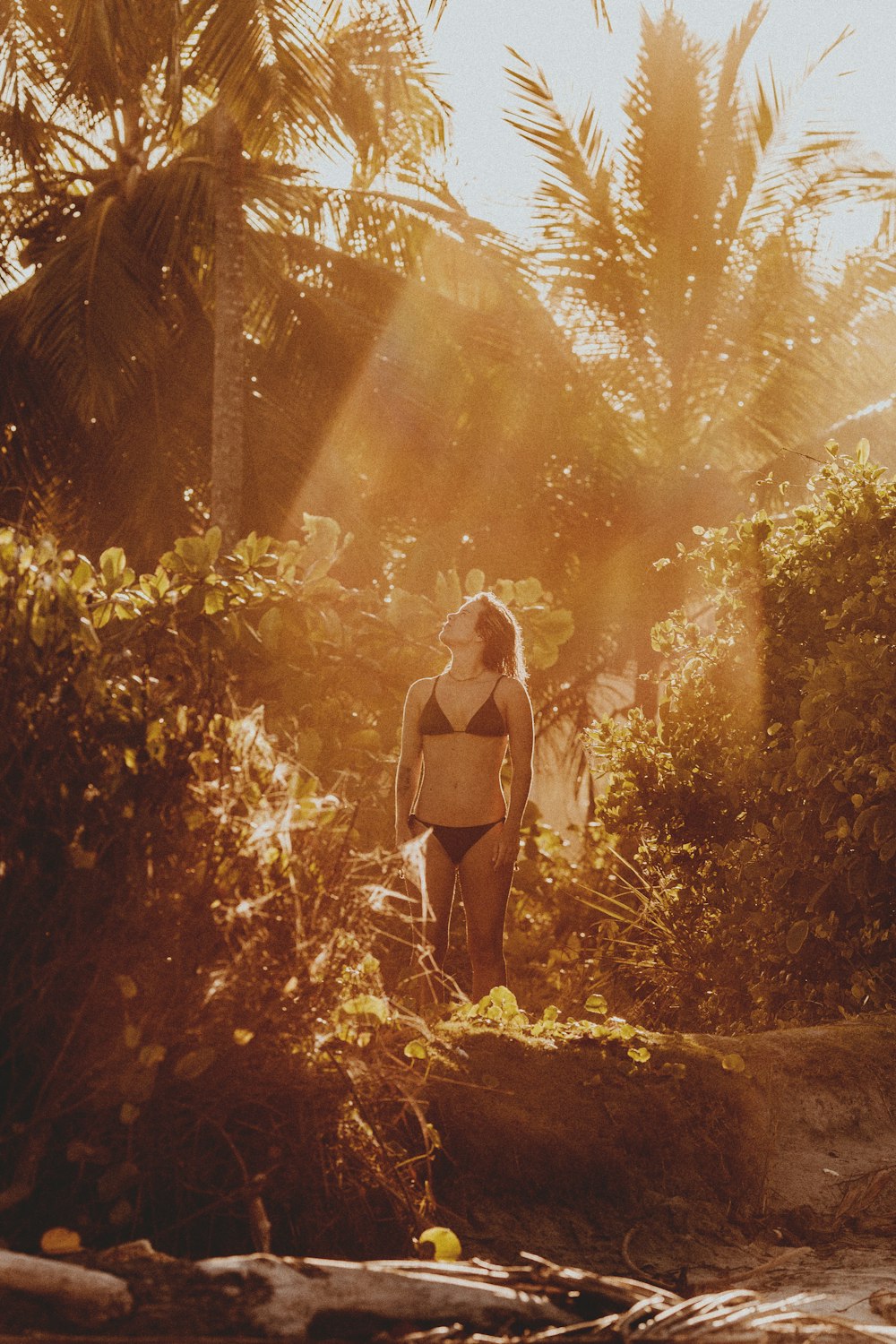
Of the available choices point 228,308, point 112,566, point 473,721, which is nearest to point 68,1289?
point 473,721

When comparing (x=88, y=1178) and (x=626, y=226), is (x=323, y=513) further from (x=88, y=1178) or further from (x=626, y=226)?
(x=88, y=1178)

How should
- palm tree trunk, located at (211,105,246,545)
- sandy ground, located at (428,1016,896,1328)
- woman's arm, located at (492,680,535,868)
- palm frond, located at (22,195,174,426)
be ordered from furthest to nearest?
palm frond, located at (22,195,174,426)
palm tree trunk, located at (211,105,246,545)
woman's arm, located at (492,680,535,868)
sandy ground, located at (428,1016,896,1328)

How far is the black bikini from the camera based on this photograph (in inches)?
217

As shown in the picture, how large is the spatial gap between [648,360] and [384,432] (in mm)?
3226

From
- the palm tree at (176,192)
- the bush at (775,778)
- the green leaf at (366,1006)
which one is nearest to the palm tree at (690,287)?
the palm tree at (176,192)

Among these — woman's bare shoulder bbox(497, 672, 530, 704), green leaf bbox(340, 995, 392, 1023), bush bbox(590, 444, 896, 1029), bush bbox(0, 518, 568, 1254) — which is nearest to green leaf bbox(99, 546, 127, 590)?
→ woman's bare shoulder bbox(497, 672, 530, 704)

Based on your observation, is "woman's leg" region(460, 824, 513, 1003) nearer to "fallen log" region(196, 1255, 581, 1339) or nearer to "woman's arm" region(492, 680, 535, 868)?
"woman's arm" region(492, 680, 535, 868)

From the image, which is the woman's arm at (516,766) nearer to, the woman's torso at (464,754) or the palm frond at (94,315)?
the woman's torso at (464,754)

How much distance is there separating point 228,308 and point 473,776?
702 centimetres

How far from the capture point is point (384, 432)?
567 inches

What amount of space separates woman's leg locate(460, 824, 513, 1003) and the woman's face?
78 centimetres

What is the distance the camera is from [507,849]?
5.45 meters

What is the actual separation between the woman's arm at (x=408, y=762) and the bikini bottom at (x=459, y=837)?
109 millimetres

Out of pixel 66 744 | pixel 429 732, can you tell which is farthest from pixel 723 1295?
pixel 429 732
